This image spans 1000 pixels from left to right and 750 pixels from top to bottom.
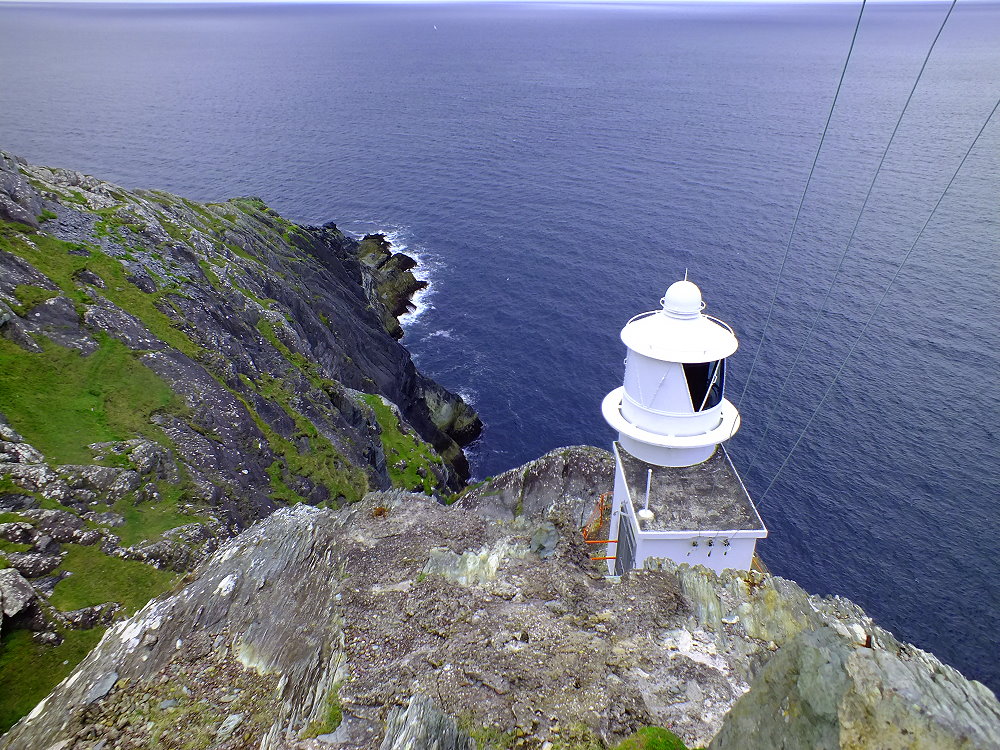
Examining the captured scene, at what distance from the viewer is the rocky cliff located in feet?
62.1

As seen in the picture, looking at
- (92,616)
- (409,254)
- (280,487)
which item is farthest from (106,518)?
(409,254)

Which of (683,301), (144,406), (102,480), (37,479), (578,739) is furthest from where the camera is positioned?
(144,406)

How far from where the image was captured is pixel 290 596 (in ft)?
60.3

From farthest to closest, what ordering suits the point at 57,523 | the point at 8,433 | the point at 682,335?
1. the point at 682,335
2. the point at 8,433
3. the point at 57,523

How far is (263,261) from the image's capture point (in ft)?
162

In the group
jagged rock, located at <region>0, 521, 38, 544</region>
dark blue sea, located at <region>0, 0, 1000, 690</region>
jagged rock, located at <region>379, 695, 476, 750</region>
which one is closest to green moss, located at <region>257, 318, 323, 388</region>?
jagged rock, located at <region>0, 521, 38, 544</region>

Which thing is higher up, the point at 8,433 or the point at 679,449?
the point at 8,433

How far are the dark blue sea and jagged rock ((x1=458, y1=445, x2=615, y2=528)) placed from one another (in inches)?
752

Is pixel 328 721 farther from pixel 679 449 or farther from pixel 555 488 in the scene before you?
pixel 555 488

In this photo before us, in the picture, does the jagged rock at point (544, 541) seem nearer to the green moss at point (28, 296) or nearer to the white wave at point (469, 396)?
the green moss at point (28, 296)

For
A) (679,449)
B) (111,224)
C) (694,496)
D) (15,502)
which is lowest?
(694,496)

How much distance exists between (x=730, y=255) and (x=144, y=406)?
74.7 meters

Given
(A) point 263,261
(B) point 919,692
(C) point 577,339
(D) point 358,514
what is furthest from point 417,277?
(B) point 919,692

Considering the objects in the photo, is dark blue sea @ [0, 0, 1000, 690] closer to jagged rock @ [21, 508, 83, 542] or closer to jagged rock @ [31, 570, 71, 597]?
jagged rock @ [21, 508, 83, 542]
